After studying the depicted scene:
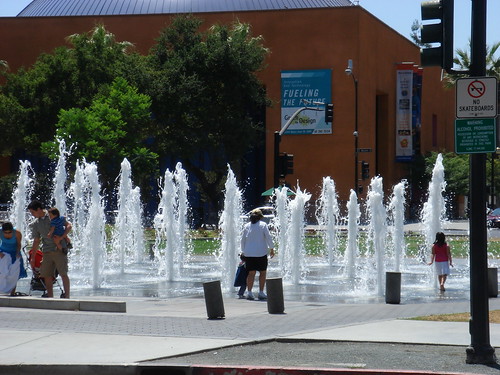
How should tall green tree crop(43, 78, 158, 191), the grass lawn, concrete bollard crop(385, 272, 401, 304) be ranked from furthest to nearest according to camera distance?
1. tall green tree crop(43, 78, 158, 191)
2. concrete bollard crop(385, 272, 401, 304)
3. the grass lawn

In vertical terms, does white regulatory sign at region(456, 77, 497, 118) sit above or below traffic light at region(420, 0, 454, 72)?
below

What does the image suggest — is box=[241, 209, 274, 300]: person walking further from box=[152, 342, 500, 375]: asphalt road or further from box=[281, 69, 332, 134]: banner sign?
box=[281, 69, 332, 134]: banner sign

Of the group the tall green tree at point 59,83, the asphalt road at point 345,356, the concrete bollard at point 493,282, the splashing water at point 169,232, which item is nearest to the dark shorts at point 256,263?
the concrete bollard at point 493,282

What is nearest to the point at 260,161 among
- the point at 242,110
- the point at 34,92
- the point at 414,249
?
the point at 242,110

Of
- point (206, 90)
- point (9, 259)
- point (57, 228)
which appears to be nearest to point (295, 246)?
point (57, 228)

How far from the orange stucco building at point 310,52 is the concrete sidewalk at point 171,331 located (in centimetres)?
4615

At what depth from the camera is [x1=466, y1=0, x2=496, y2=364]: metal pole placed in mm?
9742

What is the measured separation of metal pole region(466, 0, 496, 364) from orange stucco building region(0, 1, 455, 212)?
51.0 metres

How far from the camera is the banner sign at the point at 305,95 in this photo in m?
61.2

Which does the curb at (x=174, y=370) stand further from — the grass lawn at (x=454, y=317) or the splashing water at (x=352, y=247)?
the splashing water at (x=352, y=247)

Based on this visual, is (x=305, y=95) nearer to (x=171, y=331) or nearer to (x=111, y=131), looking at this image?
(x=111, y=131)

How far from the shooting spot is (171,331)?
1231 centimetres

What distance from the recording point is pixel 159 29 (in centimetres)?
6394

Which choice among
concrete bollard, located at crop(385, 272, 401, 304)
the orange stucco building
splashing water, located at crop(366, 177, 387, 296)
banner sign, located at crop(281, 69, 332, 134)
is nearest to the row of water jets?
splashing water, located at crop(366, 177, 387, 296)
